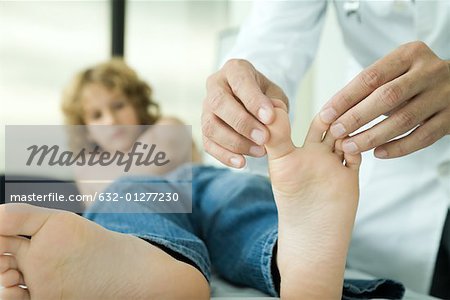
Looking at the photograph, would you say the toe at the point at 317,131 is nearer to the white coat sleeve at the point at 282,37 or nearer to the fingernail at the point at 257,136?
the fingernail at the point at 257,136

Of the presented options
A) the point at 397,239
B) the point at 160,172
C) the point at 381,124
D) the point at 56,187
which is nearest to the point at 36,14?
the point at 160,172

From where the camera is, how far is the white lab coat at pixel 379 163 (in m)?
0.83

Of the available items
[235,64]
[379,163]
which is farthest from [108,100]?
→ [235,64]

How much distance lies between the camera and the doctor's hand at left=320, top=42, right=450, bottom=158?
1.75 feet

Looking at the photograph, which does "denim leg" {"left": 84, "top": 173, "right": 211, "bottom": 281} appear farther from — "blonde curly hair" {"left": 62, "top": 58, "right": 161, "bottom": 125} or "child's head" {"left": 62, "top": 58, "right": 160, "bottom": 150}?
"blonde curly hair" {"left": 62, "top": 58, "right": 161, "bottom": 125}

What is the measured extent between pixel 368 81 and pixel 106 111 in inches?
40.6

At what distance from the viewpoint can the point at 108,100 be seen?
149cm

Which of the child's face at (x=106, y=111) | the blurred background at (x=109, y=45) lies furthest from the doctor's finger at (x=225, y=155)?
the blurred background at (x=109, y=45)

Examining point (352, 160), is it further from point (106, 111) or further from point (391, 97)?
point (106, 111)

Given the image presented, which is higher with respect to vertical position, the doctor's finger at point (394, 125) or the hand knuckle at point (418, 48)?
the hand knuckle at point (418, 48)

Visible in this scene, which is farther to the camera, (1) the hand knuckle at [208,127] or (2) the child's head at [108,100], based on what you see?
(2) the child's head at [108,100]

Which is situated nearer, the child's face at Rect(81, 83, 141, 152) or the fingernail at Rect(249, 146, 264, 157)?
the fingernail at Rect(249, 146, 264, 157)

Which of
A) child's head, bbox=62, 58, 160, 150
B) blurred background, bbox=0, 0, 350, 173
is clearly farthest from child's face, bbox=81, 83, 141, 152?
blurred background, bbox=0, 0, 350, 173

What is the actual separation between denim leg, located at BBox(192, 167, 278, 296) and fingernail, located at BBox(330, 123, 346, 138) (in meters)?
0.16
